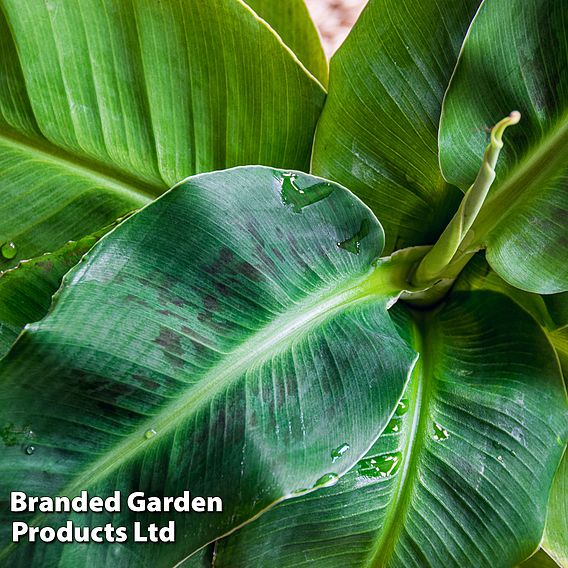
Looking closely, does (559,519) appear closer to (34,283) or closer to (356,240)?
(356,240)

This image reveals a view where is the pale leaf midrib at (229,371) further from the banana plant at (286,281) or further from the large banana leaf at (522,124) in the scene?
the large banana leaf at (522,124)

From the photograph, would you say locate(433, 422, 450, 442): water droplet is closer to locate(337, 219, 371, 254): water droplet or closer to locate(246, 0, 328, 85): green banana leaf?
locate(337, 219, 371, 254): water droplet

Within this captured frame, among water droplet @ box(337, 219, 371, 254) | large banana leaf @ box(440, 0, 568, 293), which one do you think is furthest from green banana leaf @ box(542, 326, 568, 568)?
water droplet @ box(337, 219, 371, 254)

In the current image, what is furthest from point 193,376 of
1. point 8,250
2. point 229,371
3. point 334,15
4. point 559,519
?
point 334,15

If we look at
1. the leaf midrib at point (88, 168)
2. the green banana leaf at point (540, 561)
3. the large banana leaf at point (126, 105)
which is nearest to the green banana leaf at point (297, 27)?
the large banana leaf at point (126, 105)

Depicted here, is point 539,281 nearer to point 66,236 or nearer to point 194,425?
point 194,425

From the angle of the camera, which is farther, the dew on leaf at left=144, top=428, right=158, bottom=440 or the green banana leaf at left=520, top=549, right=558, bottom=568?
the green banana leaf at left=520, top=549, right=558, bottom=568

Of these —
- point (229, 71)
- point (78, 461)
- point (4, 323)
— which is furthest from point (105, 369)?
point (229, 71)
